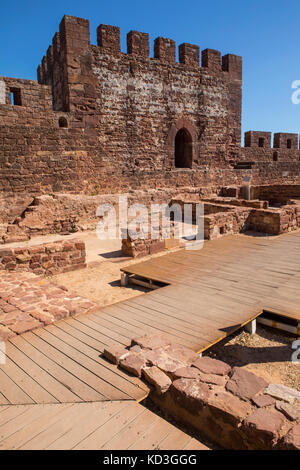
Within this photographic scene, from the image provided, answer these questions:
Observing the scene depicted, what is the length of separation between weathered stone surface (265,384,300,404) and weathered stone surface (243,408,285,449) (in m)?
0.16

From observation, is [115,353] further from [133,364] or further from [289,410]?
[289,410]

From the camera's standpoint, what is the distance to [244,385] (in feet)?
8.05

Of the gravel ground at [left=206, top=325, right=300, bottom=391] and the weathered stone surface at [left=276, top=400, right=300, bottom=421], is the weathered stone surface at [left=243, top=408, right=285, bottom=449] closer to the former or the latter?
the weathered stone surface at [left=276, top=400, right=300, bottom=421]

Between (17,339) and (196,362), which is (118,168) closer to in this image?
(17,339)

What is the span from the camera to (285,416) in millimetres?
2146

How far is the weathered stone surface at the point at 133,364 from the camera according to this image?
2.84 meters

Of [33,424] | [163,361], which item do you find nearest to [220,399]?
[163,361]

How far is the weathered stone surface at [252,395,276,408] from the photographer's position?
2.25m

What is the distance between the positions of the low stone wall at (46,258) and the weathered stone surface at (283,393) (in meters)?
4.88

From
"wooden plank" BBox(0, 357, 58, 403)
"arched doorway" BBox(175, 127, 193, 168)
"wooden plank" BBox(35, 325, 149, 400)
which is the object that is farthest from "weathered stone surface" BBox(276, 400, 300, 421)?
"arched doorway" BBox(175, 127, 193, 168)

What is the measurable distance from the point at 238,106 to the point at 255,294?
46.2 feet

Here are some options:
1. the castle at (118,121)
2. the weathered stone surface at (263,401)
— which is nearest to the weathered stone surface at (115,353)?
the weathered stone surface at (263,401)

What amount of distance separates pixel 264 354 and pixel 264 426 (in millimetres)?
2209
